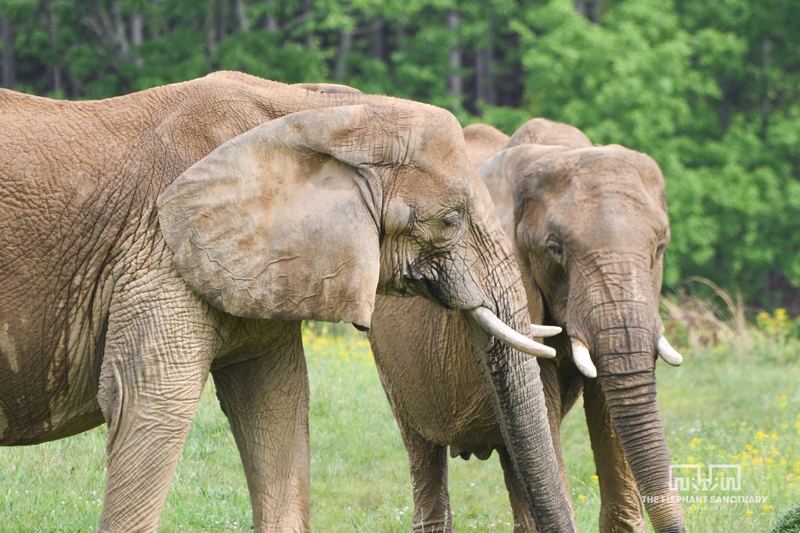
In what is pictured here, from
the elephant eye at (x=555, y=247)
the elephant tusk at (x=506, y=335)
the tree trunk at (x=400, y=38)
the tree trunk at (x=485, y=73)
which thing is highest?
the elephant tusk at (x=506, y=335)

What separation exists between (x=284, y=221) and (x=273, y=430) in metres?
1.15

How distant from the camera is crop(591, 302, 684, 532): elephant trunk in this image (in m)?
5.37

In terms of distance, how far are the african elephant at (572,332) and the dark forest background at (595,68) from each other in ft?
53.0

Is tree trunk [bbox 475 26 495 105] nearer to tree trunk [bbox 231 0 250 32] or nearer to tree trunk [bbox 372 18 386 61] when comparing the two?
tree trunk [bbox 372 18 386 61]

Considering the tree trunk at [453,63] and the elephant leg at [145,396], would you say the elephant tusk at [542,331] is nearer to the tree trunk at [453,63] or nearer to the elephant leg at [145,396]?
the elephant leg at [145,396]

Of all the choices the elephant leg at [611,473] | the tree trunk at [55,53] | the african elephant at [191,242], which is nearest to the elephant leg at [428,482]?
the elephant leg at [611,473]

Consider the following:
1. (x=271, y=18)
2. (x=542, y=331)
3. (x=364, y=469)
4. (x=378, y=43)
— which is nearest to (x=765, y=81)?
(x=378, y=43)

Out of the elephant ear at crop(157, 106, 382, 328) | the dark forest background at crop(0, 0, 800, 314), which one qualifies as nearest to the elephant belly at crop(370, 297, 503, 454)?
the elephant ear at crop(157, 106, 382, 328)

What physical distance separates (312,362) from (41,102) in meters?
6.43

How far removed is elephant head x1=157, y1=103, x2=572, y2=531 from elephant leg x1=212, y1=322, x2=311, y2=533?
0.61 m

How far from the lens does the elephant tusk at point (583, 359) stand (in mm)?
5215

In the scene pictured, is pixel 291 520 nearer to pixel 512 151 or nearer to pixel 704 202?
pixel 512 151

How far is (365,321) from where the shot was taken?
4.30 meters

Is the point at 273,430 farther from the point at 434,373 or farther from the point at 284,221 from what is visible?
the point at 434,373
